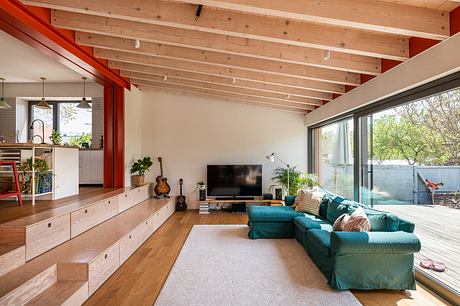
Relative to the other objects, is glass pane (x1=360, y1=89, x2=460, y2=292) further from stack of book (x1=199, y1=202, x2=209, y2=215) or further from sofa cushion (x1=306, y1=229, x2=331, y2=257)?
stack of book (x1=199, y1=202, x2=209, y2=215)

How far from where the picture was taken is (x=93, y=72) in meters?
4.65

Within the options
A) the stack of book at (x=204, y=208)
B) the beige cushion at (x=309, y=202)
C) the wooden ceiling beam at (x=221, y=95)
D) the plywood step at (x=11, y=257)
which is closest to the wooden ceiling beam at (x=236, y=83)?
the wooden ceiling beam at (x=221, y=95)

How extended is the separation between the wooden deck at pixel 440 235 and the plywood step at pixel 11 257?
410 centimetres

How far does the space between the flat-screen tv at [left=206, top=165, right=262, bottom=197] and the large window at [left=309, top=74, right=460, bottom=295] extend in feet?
7.93

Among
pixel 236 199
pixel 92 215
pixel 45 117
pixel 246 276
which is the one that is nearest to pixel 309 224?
pixel 246 276

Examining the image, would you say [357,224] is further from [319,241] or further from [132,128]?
[132,128]

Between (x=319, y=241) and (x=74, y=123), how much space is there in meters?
6.40

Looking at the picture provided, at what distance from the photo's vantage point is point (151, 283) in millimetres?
2906

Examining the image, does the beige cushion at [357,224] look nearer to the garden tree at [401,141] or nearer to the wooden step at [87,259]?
the garden tree at [401,141]

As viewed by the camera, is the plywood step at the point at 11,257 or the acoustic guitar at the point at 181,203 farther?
the acoustic guitar at the point at 181,203

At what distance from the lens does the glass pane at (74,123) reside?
6.75 m

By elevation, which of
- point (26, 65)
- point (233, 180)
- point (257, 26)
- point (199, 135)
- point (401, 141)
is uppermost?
point (26, 65)

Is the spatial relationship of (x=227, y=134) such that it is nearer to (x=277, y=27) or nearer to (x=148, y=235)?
(x=148, y=235)

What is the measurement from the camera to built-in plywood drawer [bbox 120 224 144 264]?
3446 millimetres
